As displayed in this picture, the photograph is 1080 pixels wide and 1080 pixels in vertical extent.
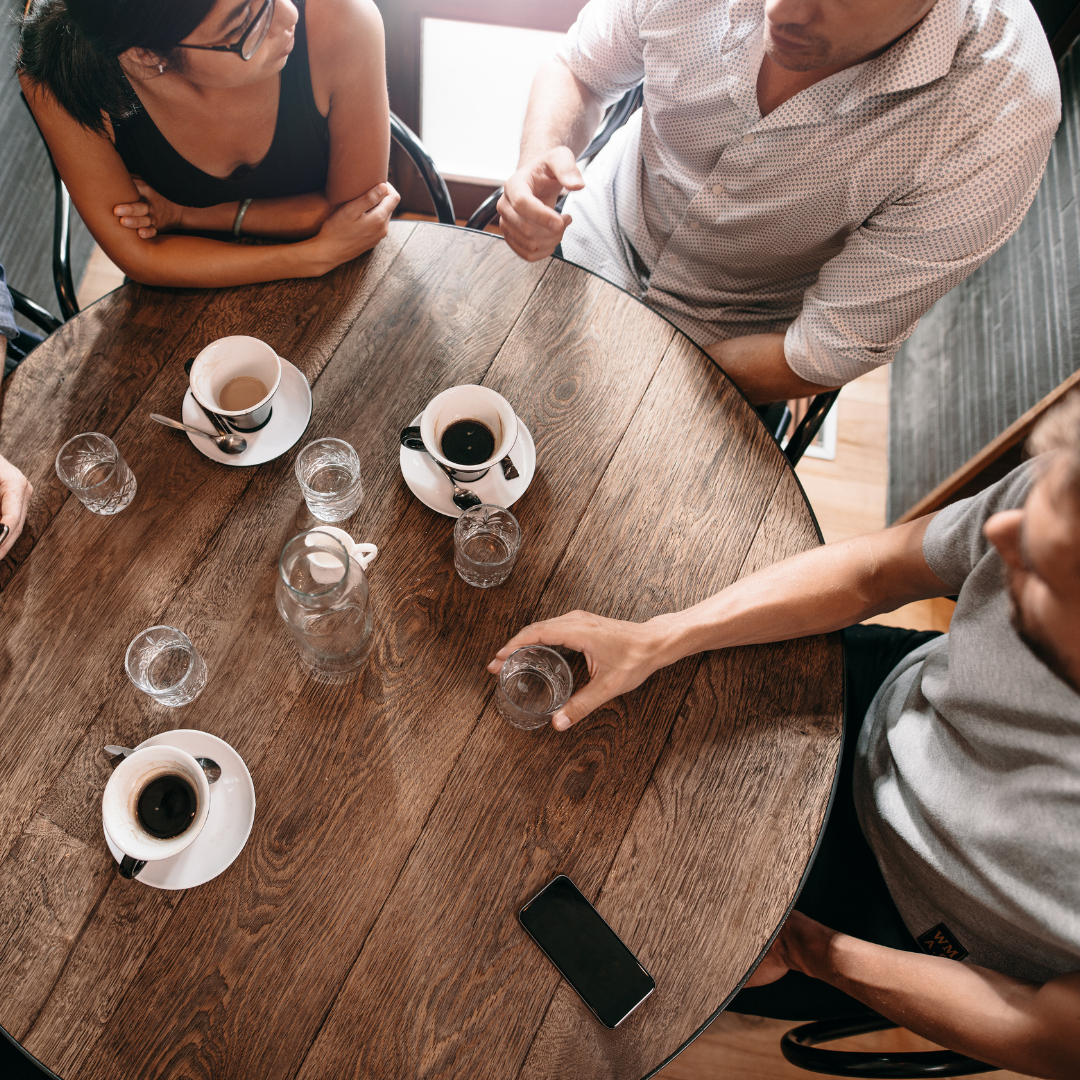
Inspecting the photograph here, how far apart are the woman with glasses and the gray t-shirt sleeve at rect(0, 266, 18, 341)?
0.76 ft

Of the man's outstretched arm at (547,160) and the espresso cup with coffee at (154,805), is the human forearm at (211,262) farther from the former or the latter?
the espresso cup with coffee at (154,805)

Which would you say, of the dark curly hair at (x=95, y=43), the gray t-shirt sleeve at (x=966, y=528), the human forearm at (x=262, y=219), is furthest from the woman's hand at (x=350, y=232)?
the gray t-shirt sleeve at (x=966, y=528)

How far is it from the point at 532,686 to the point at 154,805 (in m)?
0.61

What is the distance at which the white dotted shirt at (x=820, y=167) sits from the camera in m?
1.31

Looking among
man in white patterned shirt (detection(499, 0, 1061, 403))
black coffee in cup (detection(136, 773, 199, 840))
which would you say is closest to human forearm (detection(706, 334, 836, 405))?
man in white patterned shirt (detection(499, 0, 1061, 403))

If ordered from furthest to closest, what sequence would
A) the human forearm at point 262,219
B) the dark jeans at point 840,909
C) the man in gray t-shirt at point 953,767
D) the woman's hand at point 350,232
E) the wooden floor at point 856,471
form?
the wooden floor at point 856,471 < the human forearm at point 262,219 < the woman's hand at point 350,232 < the dark jeans at point 840,909 < the man in gray t-shirt at point 953,767

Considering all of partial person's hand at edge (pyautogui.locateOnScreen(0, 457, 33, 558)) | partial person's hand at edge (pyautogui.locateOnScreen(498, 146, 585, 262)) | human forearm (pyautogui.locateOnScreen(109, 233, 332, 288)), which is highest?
partial person's hand at edge (pyautogui.locateOnScreen(498, 146, 585, 262))

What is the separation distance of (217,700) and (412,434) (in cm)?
56

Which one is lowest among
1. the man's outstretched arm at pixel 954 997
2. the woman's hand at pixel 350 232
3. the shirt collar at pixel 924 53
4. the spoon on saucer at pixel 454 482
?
the man's outstretched arm at pixel 954 997

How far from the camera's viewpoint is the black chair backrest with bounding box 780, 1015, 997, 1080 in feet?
3.83

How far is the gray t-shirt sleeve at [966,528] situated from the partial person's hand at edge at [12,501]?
1.60m

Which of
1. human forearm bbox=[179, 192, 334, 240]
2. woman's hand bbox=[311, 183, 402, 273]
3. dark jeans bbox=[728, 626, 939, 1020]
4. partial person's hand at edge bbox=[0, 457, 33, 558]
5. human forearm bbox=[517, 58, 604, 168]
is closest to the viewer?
partial person's hand at edge bbox=[0, 457, 33, 558]

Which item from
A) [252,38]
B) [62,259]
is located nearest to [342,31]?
[252,38]

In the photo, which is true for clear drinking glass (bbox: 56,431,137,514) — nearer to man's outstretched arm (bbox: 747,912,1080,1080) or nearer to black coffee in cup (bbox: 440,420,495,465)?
black coffee in cup (bbox: 440,420,495,465)
